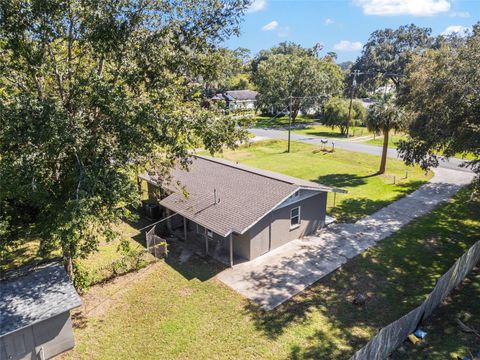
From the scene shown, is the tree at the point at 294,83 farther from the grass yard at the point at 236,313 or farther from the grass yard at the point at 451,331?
the grass yard at the point at 451,331

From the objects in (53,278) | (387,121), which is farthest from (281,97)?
(53,278)

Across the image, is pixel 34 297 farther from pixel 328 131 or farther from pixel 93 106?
pixel 328 131

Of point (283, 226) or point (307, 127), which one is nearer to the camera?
point (283, 226)

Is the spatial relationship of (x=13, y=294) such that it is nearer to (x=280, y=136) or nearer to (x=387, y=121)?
(x=387, y=121)

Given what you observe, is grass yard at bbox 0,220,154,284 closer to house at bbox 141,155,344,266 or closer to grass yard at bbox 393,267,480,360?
house at bbox 141,155,344,266

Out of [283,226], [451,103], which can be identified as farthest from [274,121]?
[451,103]

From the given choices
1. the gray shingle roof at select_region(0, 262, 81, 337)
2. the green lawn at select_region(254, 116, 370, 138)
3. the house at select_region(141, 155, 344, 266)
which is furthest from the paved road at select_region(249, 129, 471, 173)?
the gray shingle roof at select_region(0, 262, 81, 337)

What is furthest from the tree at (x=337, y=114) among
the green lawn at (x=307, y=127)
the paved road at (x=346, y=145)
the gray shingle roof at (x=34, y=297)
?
the gray shingle roof at (x=34, y=297)
